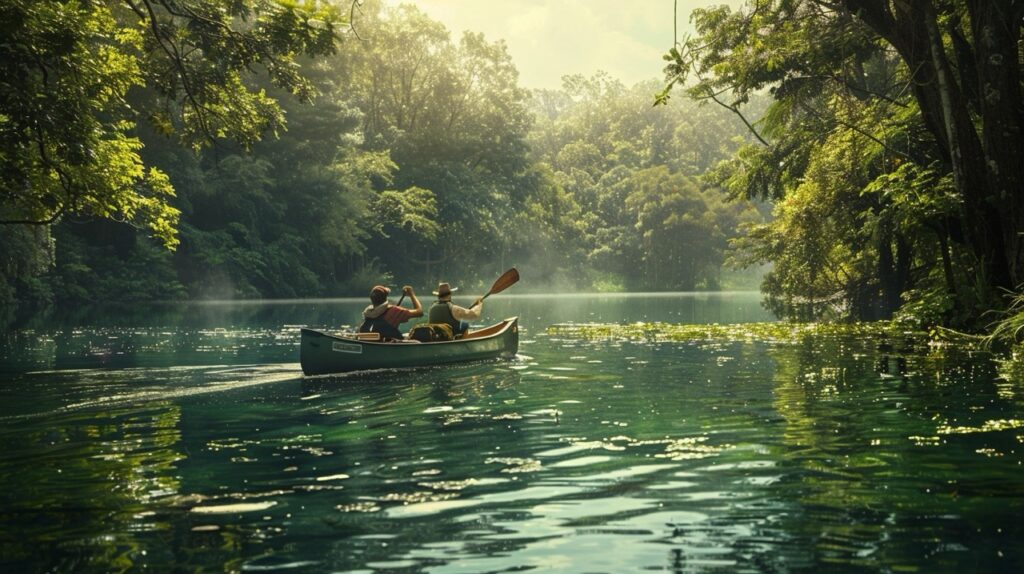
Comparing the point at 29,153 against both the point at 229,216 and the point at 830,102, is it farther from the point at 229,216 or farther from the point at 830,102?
the point at 229,216

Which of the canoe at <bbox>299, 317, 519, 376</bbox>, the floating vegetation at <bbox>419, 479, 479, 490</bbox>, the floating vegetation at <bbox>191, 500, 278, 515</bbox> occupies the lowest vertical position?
the floating vegetation at <bbox>191, 500, 278, 515</bbox>

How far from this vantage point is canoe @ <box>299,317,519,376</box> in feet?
55.4

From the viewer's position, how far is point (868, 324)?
27.0 meters

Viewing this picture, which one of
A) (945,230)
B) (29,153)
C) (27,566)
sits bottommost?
(27,566)

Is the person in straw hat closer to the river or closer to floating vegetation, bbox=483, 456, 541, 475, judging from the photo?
the river

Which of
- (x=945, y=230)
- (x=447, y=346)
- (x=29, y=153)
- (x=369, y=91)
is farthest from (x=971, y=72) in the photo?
(x=369, y=91)

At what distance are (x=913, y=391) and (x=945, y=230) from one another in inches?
330

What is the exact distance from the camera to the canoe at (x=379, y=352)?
16891 mm

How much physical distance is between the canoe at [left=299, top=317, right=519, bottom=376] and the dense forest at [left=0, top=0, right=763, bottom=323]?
4.74 metres

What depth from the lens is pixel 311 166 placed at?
62281mm

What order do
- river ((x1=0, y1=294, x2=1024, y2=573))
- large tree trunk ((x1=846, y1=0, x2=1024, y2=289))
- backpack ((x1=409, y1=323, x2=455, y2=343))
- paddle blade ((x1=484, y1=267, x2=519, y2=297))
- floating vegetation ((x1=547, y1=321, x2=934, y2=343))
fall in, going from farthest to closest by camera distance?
floating vegetation ((x1=547, y1=321, x2=934, y2=343)) < paddle blade ((x1=484, y1=267, x2=519, y2=297)) < backpack ((x1=409, y1=323, x2=455, y2=343)) < large tree trunk ((x1=846, y1=0, x2=1024, y2=289)) < river ((x1=0, y1=294, x2=1024, y2=573))

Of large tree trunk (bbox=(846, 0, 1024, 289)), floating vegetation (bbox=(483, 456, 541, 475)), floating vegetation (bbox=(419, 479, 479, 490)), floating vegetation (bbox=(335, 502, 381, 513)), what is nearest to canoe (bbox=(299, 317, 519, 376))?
floating vegetation (bbox=(483, 456, 541, 475))

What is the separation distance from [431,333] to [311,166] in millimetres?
45046

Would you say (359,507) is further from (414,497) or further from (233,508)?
(233,508)
